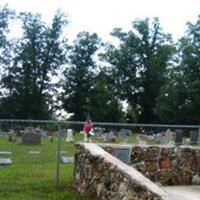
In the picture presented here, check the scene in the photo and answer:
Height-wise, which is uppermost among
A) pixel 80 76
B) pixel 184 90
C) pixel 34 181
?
pixel 80 76

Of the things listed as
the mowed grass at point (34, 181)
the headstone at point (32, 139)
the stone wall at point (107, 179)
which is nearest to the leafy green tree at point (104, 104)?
the headstone at point (32, 139)

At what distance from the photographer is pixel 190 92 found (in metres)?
64.1

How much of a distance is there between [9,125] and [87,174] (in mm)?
2883

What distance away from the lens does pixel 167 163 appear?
13.2 meters

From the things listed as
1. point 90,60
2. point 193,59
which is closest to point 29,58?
point 90,60

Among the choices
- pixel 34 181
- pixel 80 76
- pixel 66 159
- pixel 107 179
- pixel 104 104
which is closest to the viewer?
pixel 107 179

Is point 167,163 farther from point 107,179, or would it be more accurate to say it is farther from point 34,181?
point 107,179

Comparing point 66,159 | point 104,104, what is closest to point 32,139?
point 66,159

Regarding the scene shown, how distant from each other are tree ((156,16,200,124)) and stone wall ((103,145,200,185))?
4779 centimetres

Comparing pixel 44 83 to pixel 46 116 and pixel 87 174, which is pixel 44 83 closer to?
pixel 46 116

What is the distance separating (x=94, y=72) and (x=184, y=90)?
13722mm

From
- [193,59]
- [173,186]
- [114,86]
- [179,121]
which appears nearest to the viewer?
[173,186]

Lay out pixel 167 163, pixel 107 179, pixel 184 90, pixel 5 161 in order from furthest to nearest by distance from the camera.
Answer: pixel 184 90
pixel 5 161
pixel 167 163
pixel 107 179

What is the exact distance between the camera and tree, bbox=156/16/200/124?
62.8 metres
